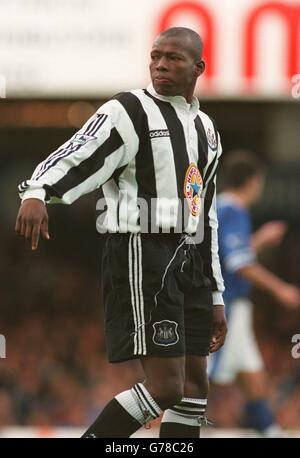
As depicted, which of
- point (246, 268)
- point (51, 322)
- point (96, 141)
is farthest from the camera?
point (51, 322)

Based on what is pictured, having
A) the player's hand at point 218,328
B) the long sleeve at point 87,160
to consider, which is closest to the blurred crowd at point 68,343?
the player's hand at point 218,328

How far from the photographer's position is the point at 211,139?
199 inches

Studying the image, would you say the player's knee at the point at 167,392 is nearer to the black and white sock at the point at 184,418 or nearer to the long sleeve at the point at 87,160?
the black and white sock at the point at 184,418

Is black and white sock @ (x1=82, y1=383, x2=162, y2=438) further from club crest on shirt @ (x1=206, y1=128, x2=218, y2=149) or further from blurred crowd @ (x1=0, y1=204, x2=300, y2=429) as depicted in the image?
blurred crowd @ (x1=0, y1=204, x2=300, y2=429)

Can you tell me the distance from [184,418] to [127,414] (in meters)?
0.42

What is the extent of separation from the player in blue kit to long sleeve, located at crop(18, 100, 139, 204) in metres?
3.57

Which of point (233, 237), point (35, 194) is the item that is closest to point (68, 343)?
point (233, 237)

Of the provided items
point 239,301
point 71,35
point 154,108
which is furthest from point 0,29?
point 154,108

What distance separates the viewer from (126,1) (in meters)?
10.8

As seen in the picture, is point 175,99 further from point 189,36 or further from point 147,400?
point 147,400

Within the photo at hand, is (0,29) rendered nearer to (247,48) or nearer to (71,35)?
(71,35)

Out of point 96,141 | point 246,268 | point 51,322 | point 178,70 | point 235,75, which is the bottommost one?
point 51,322

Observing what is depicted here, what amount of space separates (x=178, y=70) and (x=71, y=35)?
19.8 feet

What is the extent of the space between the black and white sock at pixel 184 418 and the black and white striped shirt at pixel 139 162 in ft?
2.34
